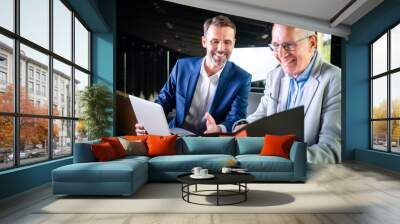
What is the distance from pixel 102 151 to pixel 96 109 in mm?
2545

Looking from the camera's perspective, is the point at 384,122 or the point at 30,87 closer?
the point at 30,87

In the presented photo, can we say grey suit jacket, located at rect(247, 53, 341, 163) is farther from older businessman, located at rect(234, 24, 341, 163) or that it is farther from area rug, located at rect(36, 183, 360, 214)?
area rug, located at rect(36, 183, 360, 214)

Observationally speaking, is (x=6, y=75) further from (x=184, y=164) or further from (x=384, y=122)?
(x=384, y=122)

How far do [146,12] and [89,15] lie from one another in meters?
1.64

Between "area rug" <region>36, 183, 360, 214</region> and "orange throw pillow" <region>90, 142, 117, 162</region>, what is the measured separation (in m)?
0.80

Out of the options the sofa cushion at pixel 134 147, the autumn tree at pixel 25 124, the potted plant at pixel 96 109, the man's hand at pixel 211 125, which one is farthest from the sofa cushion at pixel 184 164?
the man's hand at pixel 211 125

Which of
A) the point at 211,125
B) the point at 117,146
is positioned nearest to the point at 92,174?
the point at 117,146

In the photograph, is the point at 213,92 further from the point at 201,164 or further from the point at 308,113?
the point at 201,164

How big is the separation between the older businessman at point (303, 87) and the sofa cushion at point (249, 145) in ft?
5.95

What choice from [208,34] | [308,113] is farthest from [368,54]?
[208,34]

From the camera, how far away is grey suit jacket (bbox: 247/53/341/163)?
8.79m

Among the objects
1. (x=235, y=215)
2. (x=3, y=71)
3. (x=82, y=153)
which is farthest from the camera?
(x=82, y=153)

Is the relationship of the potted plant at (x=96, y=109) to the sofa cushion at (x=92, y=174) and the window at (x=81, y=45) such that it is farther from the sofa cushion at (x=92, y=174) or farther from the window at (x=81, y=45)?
the sofa cushion at (x=92, y=174)

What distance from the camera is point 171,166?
5.90 m
